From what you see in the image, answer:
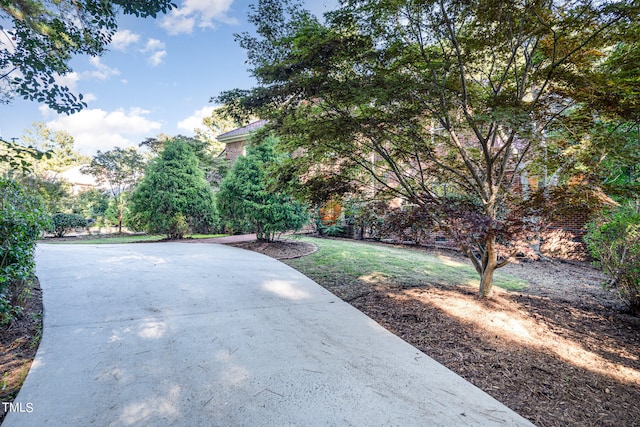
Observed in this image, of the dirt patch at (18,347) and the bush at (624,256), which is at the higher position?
the bush at (624,256)

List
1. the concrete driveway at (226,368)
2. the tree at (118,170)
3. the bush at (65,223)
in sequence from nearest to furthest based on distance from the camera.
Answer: the concrete driveway at (226,368) < the bush at (65,223) < the tree at (118,170)

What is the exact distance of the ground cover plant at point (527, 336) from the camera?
207 cm

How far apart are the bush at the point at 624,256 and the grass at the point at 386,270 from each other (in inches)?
58.9

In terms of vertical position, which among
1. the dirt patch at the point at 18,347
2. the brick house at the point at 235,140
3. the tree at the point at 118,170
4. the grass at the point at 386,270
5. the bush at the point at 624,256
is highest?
the brick house at the point at 235,140

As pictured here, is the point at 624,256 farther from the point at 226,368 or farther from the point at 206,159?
the point at 206,159

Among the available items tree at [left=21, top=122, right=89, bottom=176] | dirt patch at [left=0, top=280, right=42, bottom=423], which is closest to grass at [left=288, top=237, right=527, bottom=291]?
dirt patch at [left=0, top=280, right=42, bottom=423]

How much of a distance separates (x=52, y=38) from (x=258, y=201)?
560cm

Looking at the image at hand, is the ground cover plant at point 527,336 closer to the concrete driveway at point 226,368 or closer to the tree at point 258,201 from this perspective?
the concrete driveway at point 226,368

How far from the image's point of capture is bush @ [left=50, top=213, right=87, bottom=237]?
13.9 meters

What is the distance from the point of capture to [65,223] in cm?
1434

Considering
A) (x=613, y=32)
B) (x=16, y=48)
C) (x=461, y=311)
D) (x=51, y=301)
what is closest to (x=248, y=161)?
(x=16, y=48)

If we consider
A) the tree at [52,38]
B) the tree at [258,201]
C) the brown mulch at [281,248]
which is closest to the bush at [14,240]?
the tree at [52,38]

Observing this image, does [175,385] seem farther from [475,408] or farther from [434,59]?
[434,59]

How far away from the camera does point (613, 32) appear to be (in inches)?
118
